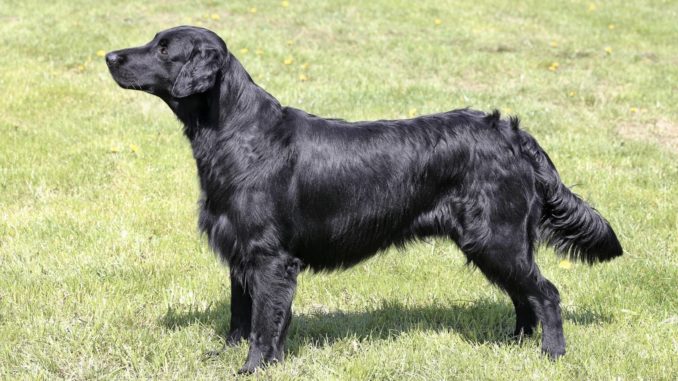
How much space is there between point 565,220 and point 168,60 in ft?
7.87

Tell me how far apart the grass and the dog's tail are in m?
0.48

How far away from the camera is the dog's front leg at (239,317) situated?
14.8 feet

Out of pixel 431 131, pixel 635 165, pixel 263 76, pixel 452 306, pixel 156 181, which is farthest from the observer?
pixel 263 76

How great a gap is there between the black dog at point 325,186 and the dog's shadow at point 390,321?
→ 327mm

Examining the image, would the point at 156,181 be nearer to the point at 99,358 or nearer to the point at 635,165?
the point at 99,358

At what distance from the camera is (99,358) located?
426cm

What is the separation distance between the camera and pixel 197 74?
4.02 metres

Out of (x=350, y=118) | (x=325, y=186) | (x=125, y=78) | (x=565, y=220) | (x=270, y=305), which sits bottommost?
(x=350, y=118)

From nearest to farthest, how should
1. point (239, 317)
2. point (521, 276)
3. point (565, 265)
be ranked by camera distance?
point (521, 276), point (239, 317), point (565, 265)

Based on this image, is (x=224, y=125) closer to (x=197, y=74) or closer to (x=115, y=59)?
(x=197, y=74)

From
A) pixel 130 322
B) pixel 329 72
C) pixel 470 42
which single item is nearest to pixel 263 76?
pixel 329 72

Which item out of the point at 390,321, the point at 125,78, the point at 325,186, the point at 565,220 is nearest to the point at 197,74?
the point at 125,78

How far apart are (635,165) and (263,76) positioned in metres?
4.93

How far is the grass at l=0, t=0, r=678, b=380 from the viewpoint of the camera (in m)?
4.38
